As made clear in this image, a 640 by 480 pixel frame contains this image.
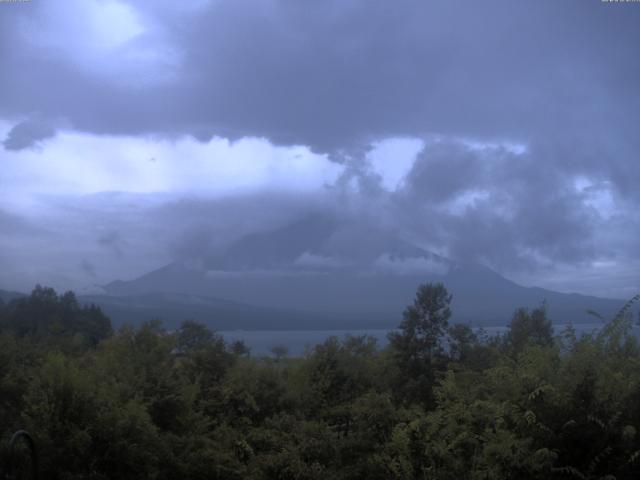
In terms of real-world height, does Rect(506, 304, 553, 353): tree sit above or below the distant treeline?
above

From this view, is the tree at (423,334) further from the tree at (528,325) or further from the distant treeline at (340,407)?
the tree at (528,325)

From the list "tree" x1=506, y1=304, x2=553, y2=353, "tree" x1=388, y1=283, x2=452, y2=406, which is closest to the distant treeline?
"tree" x1=388, y1=283, x2=452, y2=406

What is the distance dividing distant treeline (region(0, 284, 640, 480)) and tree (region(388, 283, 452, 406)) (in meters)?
0.05

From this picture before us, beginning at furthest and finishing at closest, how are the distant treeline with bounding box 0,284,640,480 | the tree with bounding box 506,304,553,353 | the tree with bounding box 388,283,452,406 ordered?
the tree with bounding box 506,304,553,353 < the tree with bounding box 388,283,452,406 < the distant treeline with bounding box 0,284,640,480

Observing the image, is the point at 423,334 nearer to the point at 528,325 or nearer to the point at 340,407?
the point at 528,325

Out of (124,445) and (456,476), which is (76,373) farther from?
(456,476)

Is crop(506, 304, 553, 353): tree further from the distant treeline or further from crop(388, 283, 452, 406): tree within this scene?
crop(388, 283, 452, 406): tree

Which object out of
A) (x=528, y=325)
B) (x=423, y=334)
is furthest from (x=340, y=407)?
(x=528, y=325)

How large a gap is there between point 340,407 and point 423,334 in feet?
21.2

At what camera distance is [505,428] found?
38.0 ft

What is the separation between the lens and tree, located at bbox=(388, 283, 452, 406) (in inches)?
885

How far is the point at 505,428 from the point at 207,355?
444 inches

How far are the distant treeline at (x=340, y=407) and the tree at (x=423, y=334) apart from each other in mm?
48

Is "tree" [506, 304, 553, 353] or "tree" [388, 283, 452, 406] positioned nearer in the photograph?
"tree" [388, 283, 452, 406]
